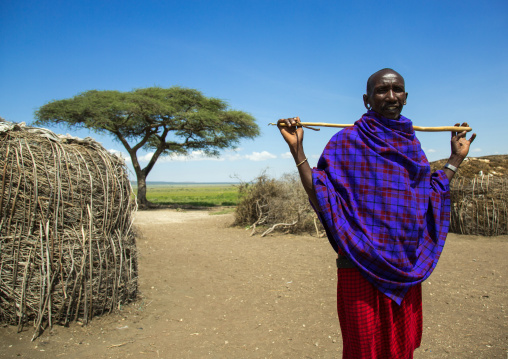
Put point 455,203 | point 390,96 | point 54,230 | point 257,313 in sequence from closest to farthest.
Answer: point 390,96 < point 54,230 < point 257,313 < point 455,203

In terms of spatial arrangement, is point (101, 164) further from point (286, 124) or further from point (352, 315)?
point (352, 315)

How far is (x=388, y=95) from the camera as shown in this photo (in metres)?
1.79

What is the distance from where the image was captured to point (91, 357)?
2834mm

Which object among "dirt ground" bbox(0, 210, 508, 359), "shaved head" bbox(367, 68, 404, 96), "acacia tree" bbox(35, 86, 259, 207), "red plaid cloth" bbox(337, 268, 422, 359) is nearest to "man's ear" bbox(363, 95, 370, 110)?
"shaved head" bbox(367, 68, 404, 96)

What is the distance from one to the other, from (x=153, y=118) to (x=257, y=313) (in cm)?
1481

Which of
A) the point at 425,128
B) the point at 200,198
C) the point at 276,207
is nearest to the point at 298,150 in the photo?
the point at 425,128

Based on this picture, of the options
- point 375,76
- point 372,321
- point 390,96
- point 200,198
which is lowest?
point 200,198

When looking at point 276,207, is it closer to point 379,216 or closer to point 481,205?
point 481,205

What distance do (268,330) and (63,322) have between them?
6.09ft

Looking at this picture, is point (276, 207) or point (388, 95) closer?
point (388, 95)

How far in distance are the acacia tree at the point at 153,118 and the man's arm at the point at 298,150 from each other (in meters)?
15.2

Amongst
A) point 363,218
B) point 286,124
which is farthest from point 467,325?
point 286,124

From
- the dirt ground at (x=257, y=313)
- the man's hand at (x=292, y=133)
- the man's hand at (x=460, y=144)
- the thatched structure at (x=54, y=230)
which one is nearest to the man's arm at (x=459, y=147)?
the man's hand at (x=460, y=144)

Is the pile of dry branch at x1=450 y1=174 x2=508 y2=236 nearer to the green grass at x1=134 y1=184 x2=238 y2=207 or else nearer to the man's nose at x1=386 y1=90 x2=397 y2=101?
the green grass at x1=134 y1=184 x2=238 y2=207
